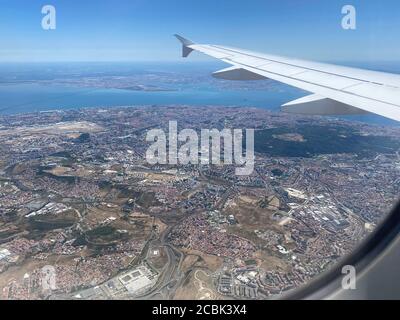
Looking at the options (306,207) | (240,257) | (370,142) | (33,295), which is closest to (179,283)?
(240,257)

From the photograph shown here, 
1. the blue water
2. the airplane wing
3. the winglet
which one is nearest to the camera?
the airplane wing

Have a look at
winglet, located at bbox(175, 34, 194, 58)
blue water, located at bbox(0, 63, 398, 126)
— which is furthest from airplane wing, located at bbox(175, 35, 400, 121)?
blue water, located at bbox(0, 63, 398, 126)

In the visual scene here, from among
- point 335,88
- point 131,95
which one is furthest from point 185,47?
point 131,95

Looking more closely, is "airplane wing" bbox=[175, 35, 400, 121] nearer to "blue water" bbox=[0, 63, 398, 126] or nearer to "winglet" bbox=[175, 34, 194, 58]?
"winglet" bbox=[175, 34, 194, 58]

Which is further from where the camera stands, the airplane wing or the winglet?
the winglet

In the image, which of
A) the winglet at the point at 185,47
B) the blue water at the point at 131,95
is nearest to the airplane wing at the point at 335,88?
the winglet at the point at 185,47

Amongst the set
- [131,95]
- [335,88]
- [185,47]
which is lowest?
[335,88]

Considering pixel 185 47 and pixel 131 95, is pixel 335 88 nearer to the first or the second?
pixel 185 47

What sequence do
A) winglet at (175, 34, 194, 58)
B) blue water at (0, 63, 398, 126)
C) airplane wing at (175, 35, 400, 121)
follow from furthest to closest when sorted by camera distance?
1. blue water at (0, 63, 398, 126)
2. winglet at (175, 34, 194, 58)
3. airplane wing at (175, 35, 400, 121)

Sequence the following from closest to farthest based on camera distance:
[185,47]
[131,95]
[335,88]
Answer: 1. [335,88]
2. [185,47]
3. [131,95]

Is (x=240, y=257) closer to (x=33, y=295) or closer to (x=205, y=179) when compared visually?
(x=33, y=295)

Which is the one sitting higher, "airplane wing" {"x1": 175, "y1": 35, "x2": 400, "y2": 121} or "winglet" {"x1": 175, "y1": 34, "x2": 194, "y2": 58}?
"winglet" {"x1": 175, "y1": 34, "x2": 194, "y2": 58}
